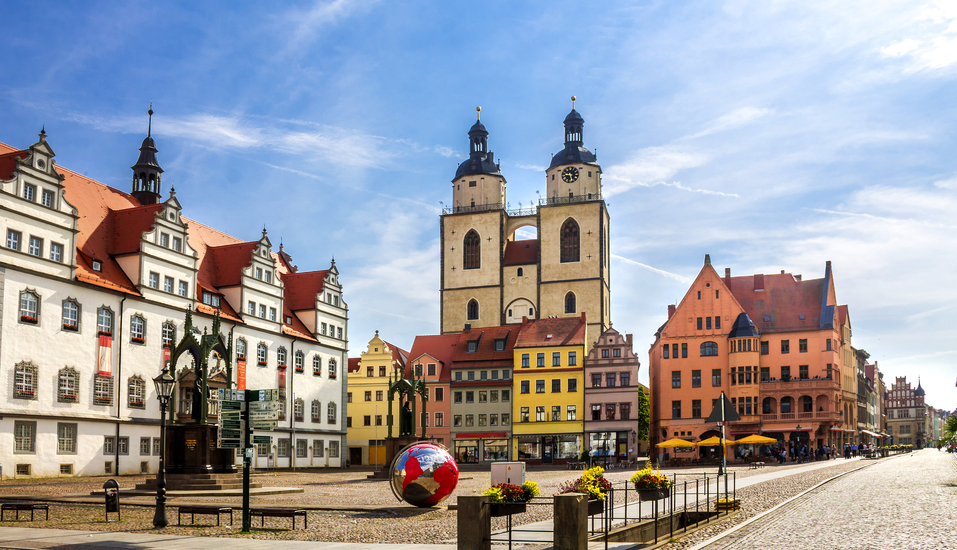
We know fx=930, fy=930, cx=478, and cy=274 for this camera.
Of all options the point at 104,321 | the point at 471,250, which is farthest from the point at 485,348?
the point at 104,321

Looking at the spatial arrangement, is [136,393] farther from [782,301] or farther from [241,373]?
[782,301]

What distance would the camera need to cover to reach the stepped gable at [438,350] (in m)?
89.9

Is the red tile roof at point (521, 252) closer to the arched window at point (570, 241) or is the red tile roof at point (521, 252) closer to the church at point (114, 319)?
the arched window at point (570, 241)

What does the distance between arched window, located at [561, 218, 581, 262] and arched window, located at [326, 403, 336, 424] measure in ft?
131

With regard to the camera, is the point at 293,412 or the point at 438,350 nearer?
the point at 293,412

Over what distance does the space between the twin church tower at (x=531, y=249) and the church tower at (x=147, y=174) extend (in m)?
48.0

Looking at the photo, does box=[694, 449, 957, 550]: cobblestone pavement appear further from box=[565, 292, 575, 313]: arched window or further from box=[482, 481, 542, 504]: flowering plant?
box=[565, 292, 575, 313]: arched window

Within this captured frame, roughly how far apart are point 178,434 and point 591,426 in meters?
51.7

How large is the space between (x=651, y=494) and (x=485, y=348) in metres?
70.7

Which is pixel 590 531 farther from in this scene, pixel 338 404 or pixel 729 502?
pixel 338 404

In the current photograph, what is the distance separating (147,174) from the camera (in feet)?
224

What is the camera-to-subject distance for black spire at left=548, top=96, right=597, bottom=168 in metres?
112

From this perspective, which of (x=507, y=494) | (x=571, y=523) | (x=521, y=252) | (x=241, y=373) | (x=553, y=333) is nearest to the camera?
(x=571, y=523)

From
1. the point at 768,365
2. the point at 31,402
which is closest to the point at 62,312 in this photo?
the point at 31,402
